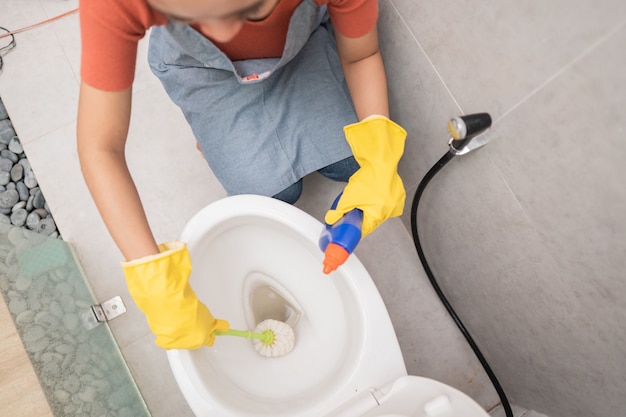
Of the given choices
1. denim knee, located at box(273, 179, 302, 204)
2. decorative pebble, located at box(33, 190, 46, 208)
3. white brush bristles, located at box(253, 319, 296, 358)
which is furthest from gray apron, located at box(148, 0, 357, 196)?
decorative pebble, located at box(33, 190, 46, 208)

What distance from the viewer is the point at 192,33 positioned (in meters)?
0.71

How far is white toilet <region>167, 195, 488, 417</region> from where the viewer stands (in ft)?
2.41

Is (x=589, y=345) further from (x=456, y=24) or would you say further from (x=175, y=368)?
(x=175, y=368)

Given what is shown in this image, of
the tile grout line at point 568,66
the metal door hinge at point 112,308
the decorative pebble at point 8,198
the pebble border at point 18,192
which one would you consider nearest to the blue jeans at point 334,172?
the tile grout line at point 568,66

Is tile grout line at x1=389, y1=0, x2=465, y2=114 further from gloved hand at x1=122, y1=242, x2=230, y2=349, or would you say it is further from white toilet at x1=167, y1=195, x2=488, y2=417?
gloved hand at x1=122, y1=242, x2=230, y2=349

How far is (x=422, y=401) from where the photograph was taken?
0.70 meters

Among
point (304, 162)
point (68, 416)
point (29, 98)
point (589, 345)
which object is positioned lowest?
point (589, 345)

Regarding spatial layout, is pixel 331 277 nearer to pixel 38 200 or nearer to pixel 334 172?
pixel 334 172

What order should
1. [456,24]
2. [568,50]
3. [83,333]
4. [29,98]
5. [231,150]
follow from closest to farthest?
[568,50] → [456,24] → [231,150] → [83,333] → [29,98]

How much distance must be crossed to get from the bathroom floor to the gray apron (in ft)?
1.00

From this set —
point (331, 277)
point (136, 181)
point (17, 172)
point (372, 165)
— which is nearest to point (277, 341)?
point (331, 277)

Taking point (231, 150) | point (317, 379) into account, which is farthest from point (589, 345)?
point (231, 150)

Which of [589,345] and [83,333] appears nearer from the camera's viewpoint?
[589,345]

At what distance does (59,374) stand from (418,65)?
87cm
